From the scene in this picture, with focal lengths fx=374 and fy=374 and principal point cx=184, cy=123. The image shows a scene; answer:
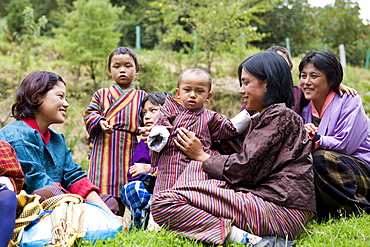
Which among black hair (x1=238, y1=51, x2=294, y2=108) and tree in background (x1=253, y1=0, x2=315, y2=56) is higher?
tree in background (x1=253, y1=0, x2=315, y2=56)

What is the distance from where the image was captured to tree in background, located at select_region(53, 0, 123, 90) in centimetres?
955

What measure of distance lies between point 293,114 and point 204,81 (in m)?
0.81

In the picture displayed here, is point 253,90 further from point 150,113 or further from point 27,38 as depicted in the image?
point 27,38

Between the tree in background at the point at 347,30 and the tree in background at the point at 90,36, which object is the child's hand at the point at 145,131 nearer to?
the tree in background at the point at 90,36

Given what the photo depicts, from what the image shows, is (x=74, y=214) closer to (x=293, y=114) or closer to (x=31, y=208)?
(x=31, y=208)

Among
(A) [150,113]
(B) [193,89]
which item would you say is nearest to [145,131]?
(A) [150,113]

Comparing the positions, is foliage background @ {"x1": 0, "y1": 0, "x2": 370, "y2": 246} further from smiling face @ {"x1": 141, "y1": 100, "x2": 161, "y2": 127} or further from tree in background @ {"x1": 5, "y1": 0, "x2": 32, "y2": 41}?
tree in background @ {"x1": 5, "y1": 0, "x2": 32, "y2": 41}

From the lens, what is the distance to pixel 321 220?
3.25 m

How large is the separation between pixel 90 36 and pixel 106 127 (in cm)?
663

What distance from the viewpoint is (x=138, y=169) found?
3447mm

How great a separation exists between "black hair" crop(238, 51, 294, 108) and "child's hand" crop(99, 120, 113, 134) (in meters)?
1.42

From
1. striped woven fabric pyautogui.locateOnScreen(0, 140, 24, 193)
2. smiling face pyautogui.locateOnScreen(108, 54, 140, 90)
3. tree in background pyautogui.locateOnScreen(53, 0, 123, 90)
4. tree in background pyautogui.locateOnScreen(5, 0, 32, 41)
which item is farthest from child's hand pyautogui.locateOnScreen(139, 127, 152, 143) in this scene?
tree in background pyautogui.locateOnScreen(5, 0, 32, 41)

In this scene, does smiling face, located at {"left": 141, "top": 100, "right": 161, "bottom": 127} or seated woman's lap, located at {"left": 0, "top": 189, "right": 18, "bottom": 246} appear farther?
smiling face, located at {"left": 141, "top": 100, "right": 161, "bottom": 127}

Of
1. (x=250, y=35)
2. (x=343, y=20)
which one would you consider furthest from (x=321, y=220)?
(x=343, y=20)
